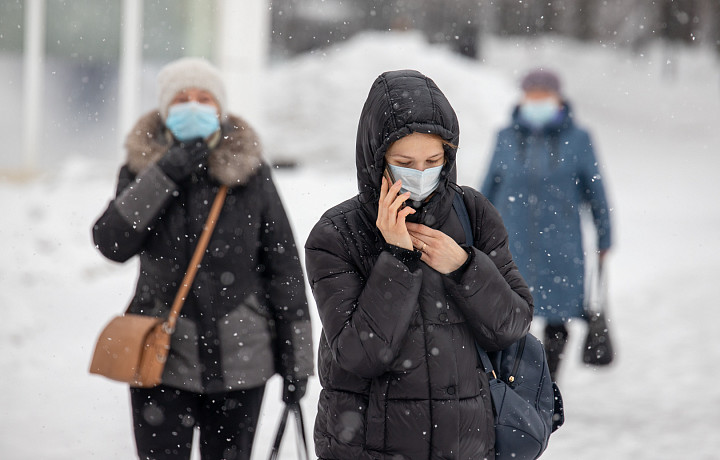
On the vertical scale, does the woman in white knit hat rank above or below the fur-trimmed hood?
below

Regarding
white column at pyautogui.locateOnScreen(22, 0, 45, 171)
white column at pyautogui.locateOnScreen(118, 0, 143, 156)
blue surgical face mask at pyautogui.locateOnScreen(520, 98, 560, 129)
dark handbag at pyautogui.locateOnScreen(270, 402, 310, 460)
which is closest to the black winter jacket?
dark handbag at pyautogui.locateOnScreen(270, 402, 310, 460)

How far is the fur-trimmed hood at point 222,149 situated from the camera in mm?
3213

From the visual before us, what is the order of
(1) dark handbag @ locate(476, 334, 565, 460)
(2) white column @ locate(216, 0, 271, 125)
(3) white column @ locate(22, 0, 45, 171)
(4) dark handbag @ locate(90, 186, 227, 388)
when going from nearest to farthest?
(1) dark handbag @ locate(476, 334, 565, 460), (4) dark handbag @ locate(90, 186, 227, 388), (2) white column @ locate(216, 0, 271, 125), (3) white column @ locate(22, 0, 45, 171)

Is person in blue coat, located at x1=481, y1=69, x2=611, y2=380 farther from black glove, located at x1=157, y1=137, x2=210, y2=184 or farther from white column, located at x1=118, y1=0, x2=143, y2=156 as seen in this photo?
white column, located at x1=118, y1=0, x2=143, y2=156

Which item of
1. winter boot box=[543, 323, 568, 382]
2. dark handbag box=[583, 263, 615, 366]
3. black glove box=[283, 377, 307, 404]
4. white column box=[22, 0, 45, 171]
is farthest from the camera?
white column box=[22, 0, 45, 171]

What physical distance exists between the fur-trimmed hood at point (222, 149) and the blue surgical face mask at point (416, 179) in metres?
Answer: 1.05

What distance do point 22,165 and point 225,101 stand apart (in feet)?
31.1

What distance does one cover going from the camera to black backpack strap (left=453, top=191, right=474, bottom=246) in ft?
7.95

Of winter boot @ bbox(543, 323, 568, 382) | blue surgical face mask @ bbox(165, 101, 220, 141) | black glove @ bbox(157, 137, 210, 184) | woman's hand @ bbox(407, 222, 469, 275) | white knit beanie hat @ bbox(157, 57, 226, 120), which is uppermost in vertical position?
white knit beanie hat @ bbox(157, 57, 226, 120)

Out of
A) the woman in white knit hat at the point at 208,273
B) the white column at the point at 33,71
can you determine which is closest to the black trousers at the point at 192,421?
the woman in white knit hat at the point at 208,273

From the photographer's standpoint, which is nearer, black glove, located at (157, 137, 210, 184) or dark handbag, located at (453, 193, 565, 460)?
dark handbag, located at (453, 193, 565, 460)

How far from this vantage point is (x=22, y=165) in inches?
472

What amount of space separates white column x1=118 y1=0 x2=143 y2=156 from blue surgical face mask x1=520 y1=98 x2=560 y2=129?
328 inches

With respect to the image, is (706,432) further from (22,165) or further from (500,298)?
(22,165)
